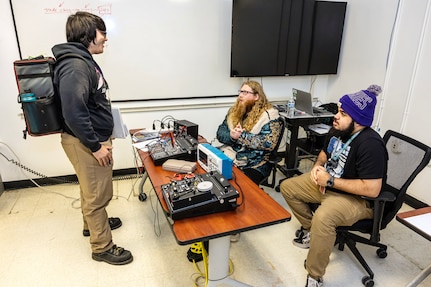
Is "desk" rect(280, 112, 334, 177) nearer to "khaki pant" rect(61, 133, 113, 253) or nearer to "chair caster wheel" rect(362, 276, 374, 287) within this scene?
"chair caster wheel" rect(362, 276, 374, 287)

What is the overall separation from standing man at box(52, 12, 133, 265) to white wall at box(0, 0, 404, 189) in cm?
127

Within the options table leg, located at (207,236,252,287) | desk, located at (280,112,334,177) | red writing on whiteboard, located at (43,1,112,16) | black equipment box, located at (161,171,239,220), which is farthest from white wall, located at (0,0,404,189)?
table leg, located at (207,236,252,287)

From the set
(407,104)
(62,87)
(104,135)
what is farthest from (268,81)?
(62,87)

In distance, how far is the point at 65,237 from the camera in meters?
2.23

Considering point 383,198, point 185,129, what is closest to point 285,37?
point 185,129

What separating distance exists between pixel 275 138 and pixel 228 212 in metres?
1.00

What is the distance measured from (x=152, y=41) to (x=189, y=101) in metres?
0.71

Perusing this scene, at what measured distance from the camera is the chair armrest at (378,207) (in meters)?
1.61

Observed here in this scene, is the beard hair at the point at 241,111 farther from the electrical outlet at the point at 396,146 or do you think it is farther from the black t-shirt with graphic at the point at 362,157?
the electrical outlet at the point at 396,146

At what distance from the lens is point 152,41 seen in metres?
2.83

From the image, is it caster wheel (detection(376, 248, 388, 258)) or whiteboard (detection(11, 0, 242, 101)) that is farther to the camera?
whiteboard (detection(11, 0, 242, 101))

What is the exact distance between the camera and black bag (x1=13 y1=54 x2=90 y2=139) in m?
1.51

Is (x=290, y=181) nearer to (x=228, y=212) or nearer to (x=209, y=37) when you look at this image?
(x=228, y=212)

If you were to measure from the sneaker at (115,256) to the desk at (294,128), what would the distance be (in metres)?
1.86
